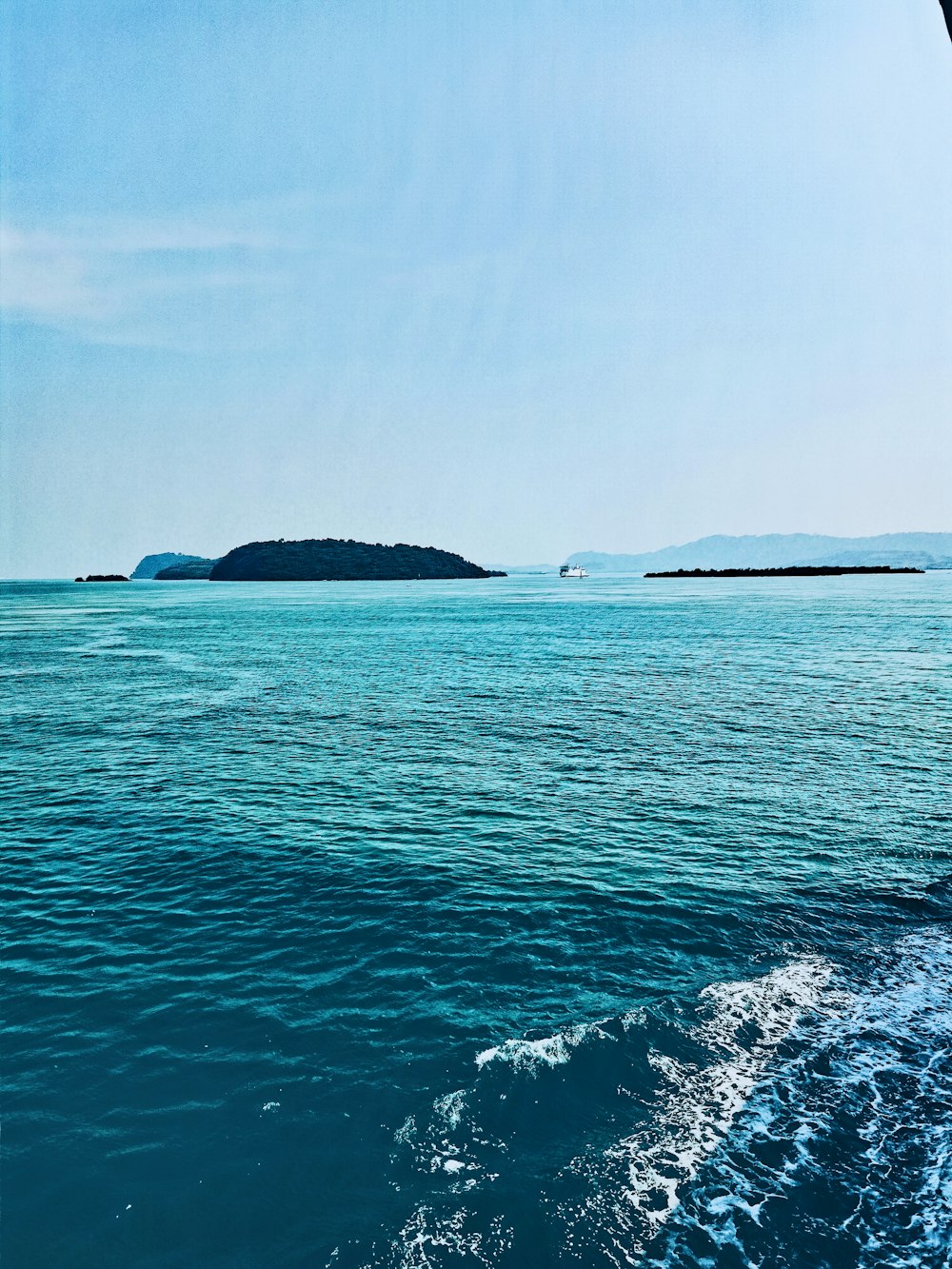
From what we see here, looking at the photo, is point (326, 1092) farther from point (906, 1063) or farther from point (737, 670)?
point (737, 670)

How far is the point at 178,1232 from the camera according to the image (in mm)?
13484

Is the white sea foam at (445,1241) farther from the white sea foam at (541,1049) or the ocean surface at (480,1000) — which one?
the white sea foam at (541,1049)

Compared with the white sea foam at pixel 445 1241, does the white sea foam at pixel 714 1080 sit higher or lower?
lower

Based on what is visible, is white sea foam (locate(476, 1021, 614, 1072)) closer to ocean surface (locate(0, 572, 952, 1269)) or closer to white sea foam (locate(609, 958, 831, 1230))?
ocean surface (locate(0, 572, 952, 1269))

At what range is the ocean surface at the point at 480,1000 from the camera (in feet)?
45.3

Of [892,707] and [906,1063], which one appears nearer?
[906,1063]

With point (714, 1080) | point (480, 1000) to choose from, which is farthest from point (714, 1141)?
point (480, 1000)

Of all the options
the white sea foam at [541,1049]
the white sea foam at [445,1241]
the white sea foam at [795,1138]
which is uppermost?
the white sea foam at [541,1049]

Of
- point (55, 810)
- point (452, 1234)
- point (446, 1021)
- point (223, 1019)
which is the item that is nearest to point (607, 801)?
point (446, 1021)

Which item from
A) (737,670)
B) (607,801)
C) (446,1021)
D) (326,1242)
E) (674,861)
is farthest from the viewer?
(737,670)

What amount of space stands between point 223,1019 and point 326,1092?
170 inches

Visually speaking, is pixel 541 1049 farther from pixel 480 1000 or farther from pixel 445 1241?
pixel 445 1241

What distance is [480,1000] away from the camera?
66.4 feet

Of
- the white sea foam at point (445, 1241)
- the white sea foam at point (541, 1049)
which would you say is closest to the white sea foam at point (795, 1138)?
the white sea foam at point (445, 1241)
